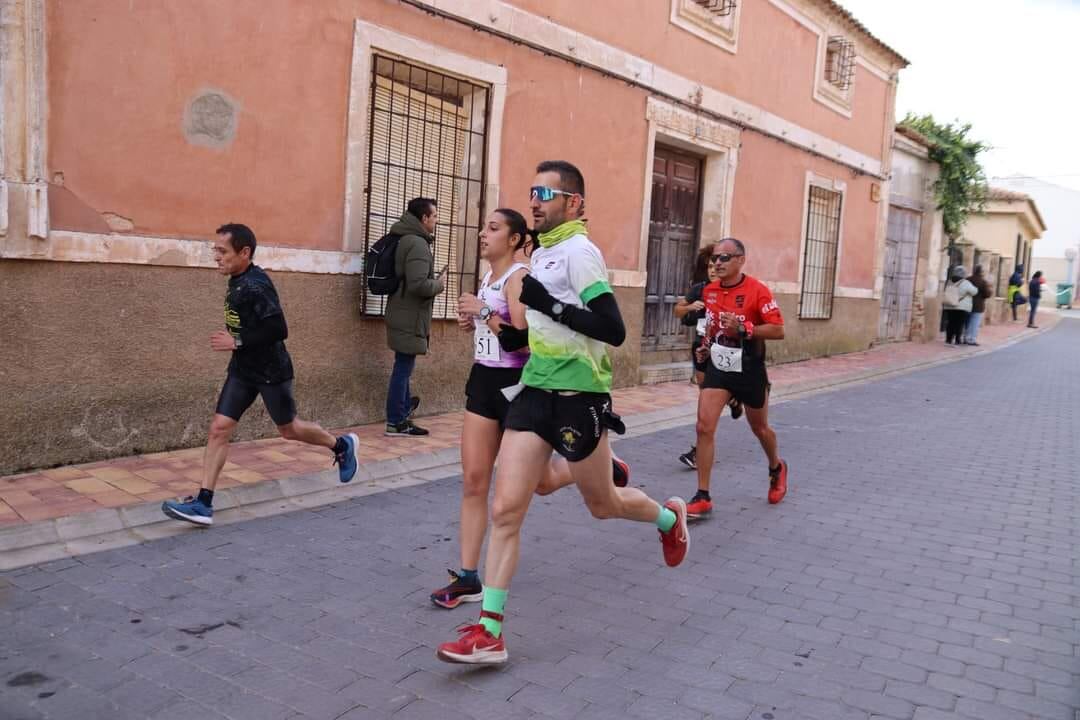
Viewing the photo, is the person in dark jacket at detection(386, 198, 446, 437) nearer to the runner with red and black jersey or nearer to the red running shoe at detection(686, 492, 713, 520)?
the runner with red and black jersey

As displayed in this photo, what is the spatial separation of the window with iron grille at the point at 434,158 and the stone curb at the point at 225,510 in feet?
5.97

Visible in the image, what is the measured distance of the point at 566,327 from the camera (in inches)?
137

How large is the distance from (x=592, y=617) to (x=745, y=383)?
7.62 feet

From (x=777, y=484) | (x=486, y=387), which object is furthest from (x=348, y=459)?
(x=777, y=484)

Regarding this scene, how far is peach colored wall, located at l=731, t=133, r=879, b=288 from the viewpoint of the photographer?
13.5m

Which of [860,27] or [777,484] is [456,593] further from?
[860,27]

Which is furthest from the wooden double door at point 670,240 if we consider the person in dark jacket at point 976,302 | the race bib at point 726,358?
the person in dark jacket at point 976,302

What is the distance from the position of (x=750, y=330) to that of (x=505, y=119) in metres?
4.33

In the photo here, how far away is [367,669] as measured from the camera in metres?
3.33

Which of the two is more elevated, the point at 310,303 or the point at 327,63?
the point at 327,63

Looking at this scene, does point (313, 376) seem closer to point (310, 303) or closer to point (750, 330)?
point (310, 303)

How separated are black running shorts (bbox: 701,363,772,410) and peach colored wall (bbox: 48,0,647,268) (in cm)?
351

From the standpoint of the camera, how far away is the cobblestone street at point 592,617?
3150 mm

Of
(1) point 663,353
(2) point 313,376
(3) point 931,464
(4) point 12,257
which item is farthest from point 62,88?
(1) point 663,353
